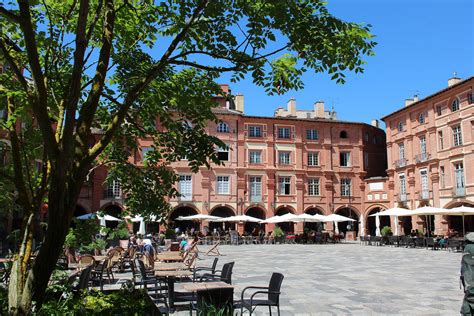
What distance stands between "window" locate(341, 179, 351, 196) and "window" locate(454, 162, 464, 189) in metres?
11.7

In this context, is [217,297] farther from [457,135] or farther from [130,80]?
[457,135]

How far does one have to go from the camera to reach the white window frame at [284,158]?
1687 inches

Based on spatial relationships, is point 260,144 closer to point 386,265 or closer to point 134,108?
point 386,265

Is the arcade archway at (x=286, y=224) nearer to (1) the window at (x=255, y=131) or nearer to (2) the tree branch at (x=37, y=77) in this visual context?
(1) the window at (x=255, y=131)

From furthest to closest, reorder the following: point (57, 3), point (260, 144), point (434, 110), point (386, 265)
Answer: point (260, 144)
point (434, 110)
point (386, 265)
point (57, 3)

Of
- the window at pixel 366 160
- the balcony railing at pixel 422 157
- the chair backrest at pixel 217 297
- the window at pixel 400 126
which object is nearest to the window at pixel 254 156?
the window at pixel 366 160

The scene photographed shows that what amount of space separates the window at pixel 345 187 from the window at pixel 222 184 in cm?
1123

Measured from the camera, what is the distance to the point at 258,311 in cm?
841

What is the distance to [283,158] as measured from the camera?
141 ft

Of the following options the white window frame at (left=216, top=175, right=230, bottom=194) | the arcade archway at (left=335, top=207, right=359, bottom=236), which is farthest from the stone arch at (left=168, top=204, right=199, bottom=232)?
the arcade archway at (left=335, top=207, right=359, bottom=236)

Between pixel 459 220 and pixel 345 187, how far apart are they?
11.9 m

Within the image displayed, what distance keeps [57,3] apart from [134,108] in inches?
71.1

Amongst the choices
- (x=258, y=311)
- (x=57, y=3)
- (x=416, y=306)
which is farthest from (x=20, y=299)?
(x=416, y=306)

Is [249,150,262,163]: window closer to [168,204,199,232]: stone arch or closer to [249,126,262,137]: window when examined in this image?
[249,126,262,137]: window
